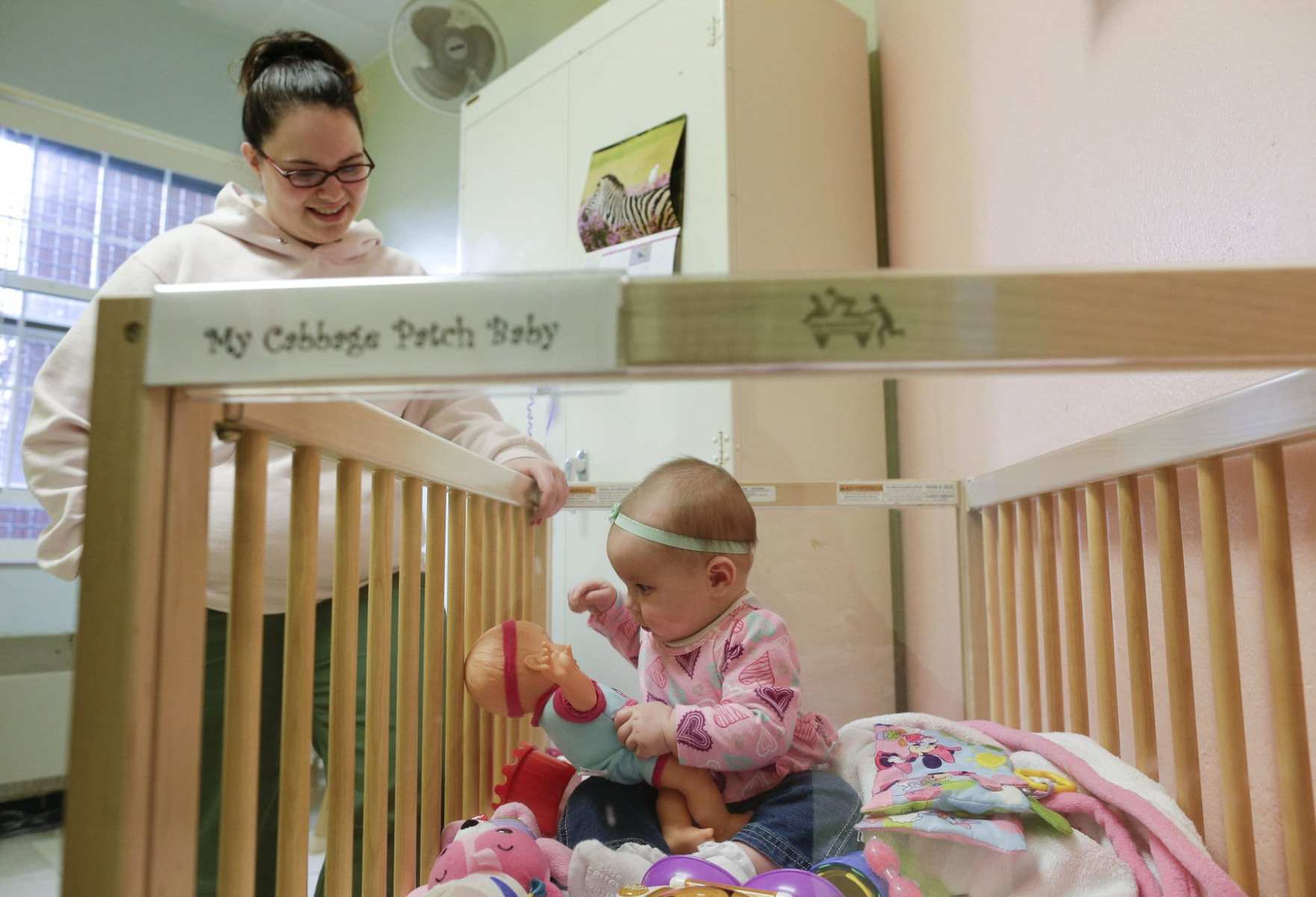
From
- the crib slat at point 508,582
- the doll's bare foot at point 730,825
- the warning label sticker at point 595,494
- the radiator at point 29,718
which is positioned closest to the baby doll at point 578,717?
the doll's bare foot at point 730,825

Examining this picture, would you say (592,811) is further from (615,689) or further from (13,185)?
(13,185)

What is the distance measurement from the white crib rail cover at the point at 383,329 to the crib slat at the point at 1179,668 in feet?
1.99

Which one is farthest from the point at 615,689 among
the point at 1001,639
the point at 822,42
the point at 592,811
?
the point at 822,42

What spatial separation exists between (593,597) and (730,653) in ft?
0.65

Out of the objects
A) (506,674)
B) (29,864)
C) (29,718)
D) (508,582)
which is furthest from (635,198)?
(29,718)

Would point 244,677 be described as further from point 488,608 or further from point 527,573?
point 527,573

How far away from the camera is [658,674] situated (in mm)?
831

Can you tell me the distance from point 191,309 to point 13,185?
291 cm

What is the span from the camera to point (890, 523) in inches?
47.5

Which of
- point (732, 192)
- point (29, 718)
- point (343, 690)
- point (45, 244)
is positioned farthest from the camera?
point (45, 244)

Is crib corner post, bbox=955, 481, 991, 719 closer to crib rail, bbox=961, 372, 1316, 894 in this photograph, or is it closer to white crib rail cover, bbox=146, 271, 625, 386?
crib rail, bbox=961, 372, 1316, 894

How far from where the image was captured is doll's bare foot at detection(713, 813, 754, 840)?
2.44 ft

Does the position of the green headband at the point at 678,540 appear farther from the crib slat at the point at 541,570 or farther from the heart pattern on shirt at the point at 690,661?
the crib slat at the point at 541,570

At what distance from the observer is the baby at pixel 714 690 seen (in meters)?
0.73
